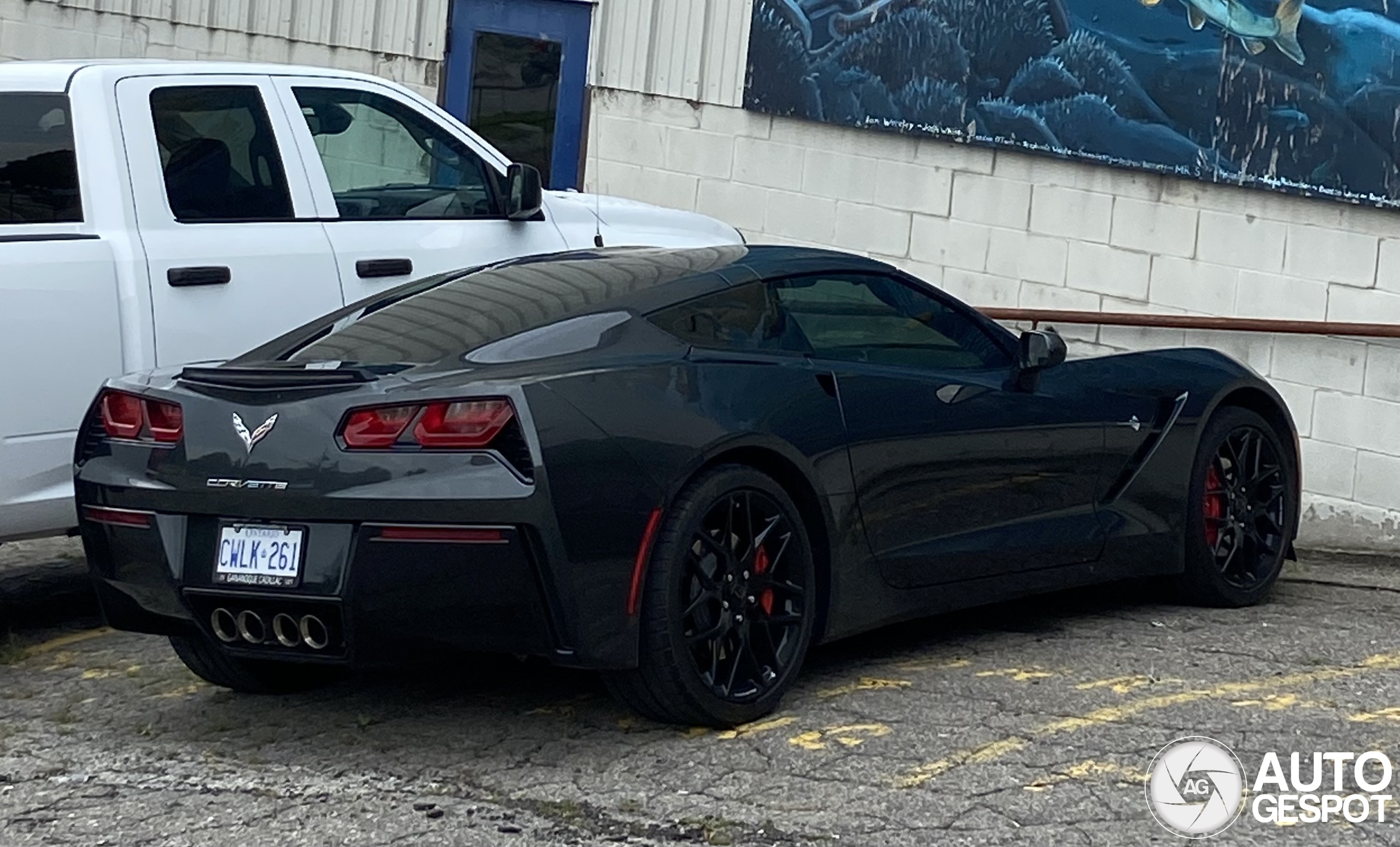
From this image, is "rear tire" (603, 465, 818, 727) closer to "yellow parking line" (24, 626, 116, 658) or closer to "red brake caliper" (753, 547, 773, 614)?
"red brake caliper" (753, 547, 773, 614)

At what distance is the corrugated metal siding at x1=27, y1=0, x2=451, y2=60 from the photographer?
1260cm

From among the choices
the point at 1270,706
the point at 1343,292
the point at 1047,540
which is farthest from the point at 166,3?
the point at 1270,706

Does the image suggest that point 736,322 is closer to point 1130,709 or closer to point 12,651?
point 1130,709

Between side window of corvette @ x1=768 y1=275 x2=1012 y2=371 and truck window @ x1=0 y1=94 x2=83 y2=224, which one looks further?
truck window @ x1=0 y1=94 x2=83 y2=224

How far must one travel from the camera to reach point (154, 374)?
19.0ft

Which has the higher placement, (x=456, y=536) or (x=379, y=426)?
(x=379, y=426)

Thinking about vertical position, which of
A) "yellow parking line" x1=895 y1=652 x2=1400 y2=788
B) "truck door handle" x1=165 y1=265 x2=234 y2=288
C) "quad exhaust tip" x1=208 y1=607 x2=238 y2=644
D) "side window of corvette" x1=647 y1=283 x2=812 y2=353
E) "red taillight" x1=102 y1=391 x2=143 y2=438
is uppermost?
"side window of corvette" x1=647 y1=283 x2=812 y2=353

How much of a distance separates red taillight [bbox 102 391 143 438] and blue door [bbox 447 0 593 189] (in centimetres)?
649

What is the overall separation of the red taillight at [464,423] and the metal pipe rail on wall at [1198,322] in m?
4.87

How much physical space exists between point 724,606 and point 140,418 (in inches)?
68.0

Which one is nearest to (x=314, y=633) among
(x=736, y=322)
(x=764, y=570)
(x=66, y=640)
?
(x=764, y=570)

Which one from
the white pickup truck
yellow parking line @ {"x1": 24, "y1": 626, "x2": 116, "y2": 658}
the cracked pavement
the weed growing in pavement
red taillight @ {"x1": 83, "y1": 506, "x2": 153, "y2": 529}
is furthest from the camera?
yellow parking line @ {"x1": 24, "y1": 626, "x2": 116, "y2": 658}

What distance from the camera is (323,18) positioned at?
13031 millimetres

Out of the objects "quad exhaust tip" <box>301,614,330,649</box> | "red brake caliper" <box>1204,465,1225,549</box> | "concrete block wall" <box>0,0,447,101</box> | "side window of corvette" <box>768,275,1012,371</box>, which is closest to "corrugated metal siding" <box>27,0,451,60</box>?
"concrete block wall" <box>0,0,447,101</box>
